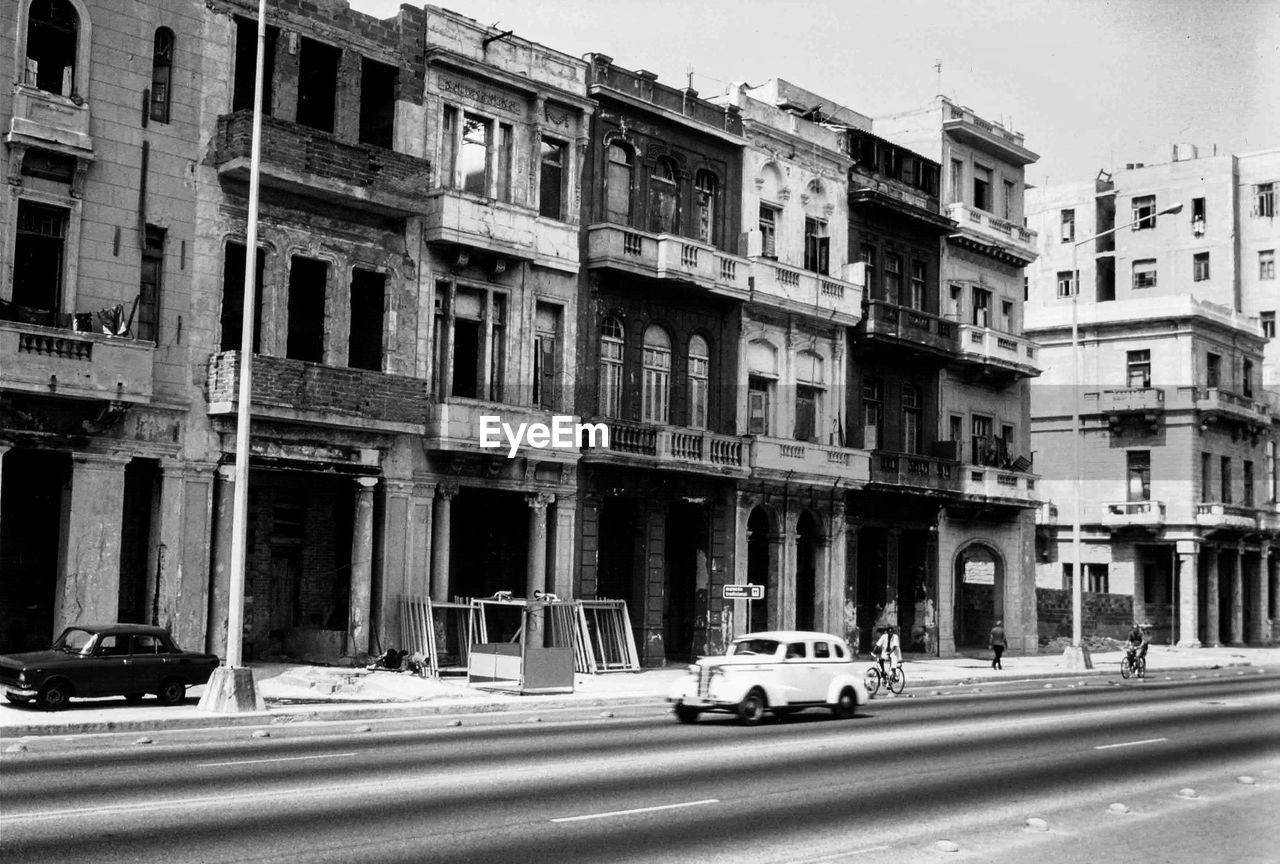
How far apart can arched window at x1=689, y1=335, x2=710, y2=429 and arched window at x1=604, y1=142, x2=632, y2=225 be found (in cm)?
432

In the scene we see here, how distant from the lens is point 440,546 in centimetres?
3350

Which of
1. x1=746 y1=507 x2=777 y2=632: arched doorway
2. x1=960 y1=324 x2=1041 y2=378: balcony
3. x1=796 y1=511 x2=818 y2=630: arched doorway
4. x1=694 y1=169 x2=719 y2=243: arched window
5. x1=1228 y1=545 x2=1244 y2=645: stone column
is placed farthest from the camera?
x1=1228 y1=545 x2=1244 y2=645: stone column

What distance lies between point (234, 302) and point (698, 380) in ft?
48.4

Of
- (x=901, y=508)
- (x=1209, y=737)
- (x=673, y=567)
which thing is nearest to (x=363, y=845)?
(x=1209, y=737)

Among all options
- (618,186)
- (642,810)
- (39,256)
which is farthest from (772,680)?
(618,186)

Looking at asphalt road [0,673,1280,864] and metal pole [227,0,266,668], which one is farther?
metal pole [227,0,266,668]

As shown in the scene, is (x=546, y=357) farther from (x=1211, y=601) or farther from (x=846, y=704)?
(x=1211, y=601)

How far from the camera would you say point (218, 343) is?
29.6 metres

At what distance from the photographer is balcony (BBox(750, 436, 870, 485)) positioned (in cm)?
4128

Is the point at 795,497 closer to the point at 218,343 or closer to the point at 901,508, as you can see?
the point at 901,508

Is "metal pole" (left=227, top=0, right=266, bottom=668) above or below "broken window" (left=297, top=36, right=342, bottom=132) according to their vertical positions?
below

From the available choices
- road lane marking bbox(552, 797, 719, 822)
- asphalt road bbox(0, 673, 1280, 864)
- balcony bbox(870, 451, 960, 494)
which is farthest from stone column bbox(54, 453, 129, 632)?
balcony bbox(870, 451, 960, 494)

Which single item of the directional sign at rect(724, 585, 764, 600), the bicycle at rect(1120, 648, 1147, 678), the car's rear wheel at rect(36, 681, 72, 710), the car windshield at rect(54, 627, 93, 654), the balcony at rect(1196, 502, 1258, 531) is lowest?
the bicycle at rect(1120, 648, 1147, 678)

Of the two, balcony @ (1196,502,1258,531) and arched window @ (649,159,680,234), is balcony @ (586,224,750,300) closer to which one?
arched window @ (649,159,680,234)
